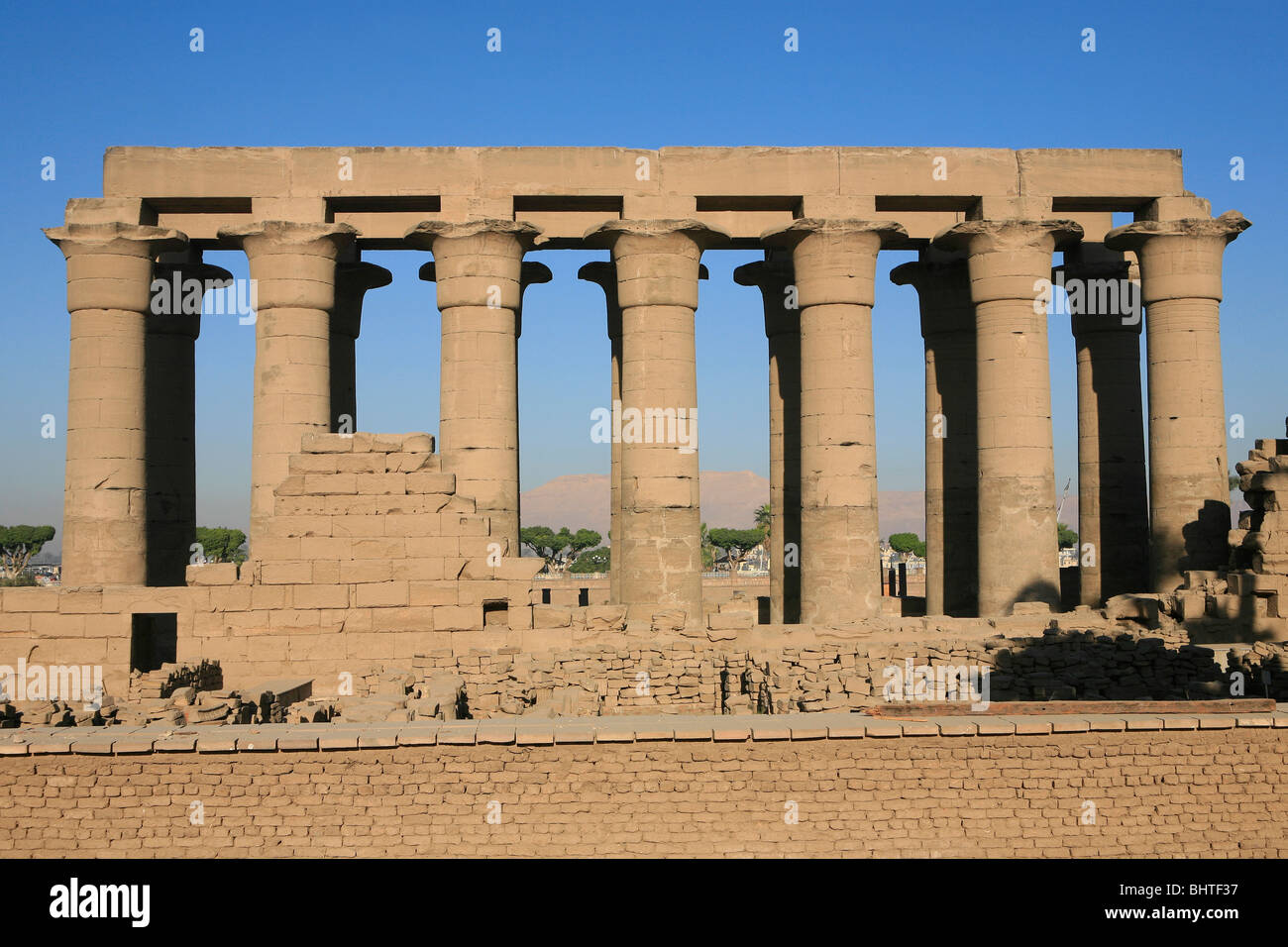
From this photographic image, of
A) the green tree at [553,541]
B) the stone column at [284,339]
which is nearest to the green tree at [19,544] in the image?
the green tree at [553,541]

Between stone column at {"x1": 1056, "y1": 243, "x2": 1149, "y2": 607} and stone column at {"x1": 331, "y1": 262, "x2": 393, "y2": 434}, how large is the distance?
54.4 ft

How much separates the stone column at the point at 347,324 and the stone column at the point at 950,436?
13201mm

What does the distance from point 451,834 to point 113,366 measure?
53.5ft

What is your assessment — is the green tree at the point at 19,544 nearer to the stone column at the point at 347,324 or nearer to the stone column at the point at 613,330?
the stone column at the point at 347,324

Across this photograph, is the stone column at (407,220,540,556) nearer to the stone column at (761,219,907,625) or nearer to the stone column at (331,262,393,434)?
the stone column at (331,262,393,434)

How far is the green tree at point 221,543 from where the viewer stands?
250 ft

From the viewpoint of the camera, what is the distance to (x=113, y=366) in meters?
24.3

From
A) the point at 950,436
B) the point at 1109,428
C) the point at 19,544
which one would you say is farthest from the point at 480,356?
Result: the point at 19,544

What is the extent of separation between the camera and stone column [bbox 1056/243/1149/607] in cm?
2750

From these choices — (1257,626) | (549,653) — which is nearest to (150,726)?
(549,653)

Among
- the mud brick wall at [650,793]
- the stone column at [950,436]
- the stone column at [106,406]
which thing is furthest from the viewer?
the stone column at [950,436]

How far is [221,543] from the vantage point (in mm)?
77250

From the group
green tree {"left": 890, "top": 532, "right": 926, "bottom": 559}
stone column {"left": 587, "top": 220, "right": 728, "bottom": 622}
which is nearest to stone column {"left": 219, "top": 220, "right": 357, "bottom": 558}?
stone column {"left": 587, "top": 220, "right": 728, "bottom": 622}

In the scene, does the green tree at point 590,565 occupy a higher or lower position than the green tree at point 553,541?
lower
